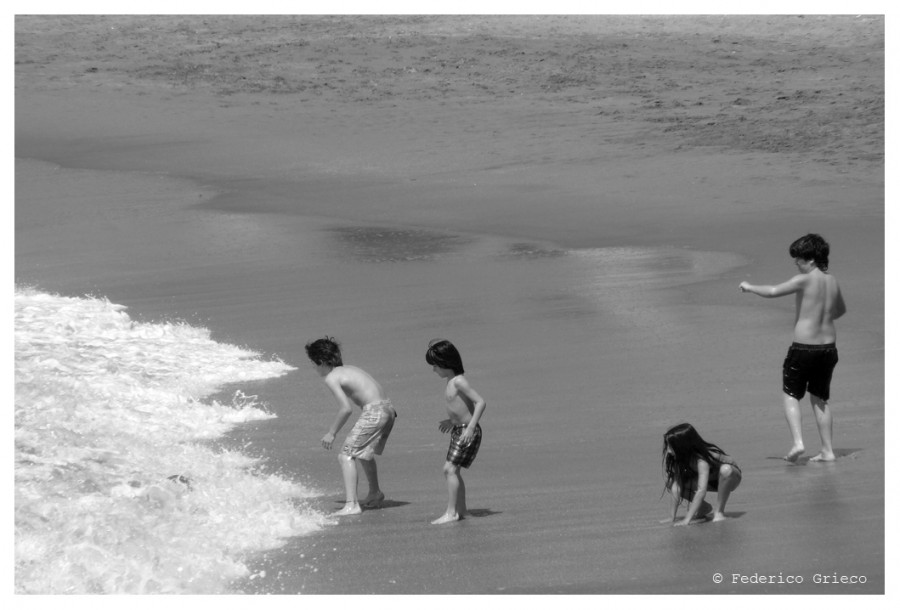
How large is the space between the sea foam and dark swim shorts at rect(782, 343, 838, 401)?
281cm

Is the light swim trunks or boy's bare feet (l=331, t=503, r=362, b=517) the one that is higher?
the light swim trunks

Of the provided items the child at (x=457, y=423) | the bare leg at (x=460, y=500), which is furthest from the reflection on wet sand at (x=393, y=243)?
the bare leg at (x=460, y=500)

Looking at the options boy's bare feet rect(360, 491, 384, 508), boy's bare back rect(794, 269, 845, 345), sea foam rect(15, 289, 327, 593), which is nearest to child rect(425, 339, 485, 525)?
boy's bare feet rect(360, 491, 384, 508)

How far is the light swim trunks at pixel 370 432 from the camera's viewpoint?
7.56 meters

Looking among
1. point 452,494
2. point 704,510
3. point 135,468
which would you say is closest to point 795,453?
point 704,510

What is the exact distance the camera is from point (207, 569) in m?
6.50

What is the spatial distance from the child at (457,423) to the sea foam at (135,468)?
0.78m

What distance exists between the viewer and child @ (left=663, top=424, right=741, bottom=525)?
21.8 feet

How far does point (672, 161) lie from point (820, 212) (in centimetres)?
353

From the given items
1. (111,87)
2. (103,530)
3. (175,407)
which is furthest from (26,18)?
(103,530)

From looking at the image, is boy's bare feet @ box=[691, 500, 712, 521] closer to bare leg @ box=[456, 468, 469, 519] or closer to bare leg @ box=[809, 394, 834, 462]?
bare leg @ box=[809, 394, 834, 462]

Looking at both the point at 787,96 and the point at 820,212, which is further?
the point at 787,96

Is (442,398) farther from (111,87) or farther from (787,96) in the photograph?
(111,87)

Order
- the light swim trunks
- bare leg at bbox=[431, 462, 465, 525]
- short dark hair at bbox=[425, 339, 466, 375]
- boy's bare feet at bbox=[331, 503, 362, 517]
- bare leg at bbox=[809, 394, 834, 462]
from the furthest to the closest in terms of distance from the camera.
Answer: the light swim trunks < bare leg at bbox=[809, 394, 834, 462] < boy's bare feet at bbox=[331, 503, 362, 517] < short dark hair at bbox=[425, 339, 466, 375] < bare leg at bbox=[431, 462, 465, 525]
